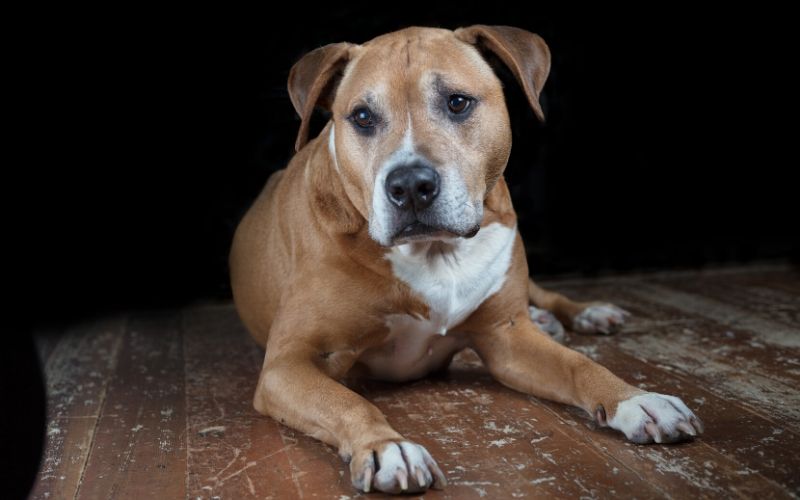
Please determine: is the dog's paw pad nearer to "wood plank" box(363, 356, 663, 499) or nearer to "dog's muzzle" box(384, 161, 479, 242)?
"wood plank" box(363, 356, 663, 499)

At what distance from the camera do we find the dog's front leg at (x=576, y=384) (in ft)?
8.92

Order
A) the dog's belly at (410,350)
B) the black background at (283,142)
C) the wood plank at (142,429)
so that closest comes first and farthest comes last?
the wood plank at (142,429) → the dog's belly at (410,350) → the black background at (283,142)

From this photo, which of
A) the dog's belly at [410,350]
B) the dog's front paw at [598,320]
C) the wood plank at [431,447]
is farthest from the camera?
the dog's front paw at [598,320]

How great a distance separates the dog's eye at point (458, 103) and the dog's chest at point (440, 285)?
0.47 m

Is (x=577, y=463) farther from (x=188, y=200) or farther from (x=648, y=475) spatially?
(x=188, y=200)

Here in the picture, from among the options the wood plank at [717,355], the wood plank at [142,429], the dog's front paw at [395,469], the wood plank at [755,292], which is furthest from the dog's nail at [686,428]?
the wood plank at [755,292]

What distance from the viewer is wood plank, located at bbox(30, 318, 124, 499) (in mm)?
2717

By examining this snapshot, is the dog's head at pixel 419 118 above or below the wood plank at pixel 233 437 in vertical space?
above

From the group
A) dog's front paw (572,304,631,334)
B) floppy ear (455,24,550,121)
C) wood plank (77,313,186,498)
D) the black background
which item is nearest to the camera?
wood plank (77,313,186,498)

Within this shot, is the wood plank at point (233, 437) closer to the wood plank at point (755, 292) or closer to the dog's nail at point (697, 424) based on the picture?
the dog's nail at point (697, 424)

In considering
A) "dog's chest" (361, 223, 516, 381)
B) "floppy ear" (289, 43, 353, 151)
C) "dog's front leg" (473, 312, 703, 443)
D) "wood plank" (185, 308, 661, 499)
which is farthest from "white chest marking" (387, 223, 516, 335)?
"floppy ear" (289, 43, 353, 151)

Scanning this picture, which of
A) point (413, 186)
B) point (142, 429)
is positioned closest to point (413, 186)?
point (413, 186)

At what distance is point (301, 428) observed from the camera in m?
2.87

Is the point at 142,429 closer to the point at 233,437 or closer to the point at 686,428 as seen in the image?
the point at 233,437
